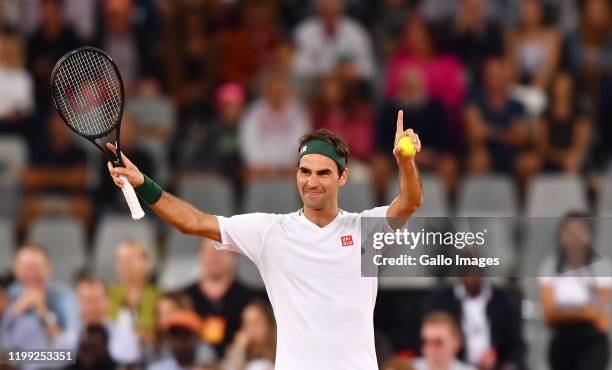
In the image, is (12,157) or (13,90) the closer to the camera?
(12,157)

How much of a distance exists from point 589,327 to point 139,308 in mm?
3844

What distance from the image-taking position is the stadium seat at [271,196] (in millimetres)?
13516

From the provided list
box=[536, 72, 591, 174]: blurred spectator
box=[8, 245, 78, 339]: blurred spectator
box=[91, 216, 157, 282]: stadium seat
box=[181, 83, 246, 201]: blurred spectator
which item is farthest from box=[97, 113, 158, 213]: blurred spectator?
box=[536, 72, 591, 174]: blurred spectator

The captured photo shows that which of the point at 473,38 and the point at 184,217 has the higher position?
the point at 473,38

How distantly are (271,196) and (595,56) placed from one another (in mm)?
4445

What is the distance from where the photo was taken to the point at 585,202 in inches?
537

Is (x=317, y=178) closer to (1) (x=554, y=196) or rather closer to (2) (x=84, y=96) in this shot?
(2) (x=84, y=96)

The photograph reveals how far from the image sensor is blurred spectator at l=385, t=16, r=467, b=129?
1490 centimetres

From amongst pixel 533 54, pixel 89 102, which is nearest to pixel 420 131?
pixel 533 54

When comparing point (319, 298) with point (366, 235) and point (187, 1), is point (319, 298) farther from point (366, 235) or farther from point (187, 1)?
point (187, 1)

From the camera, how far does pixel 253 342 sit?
1098 centimetres

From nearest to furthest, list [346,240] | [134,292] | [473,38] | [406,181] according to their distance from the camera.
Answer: [406,181] < [346,240] < [134,292] < [473,38]

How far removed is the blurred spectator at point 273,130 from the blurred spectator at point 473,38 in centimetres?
213

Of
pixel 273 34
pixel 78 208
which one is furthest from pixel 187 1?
pixel 78 208
